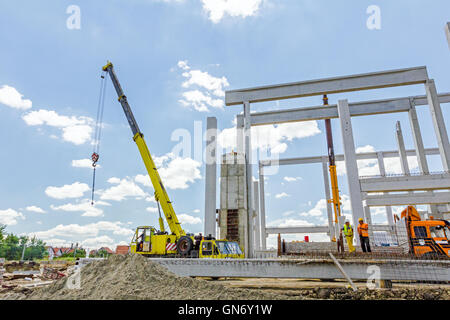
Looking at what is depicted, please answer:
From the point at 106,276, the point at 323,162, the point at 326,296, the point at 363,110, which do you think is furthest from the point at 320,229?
the point at 106,276

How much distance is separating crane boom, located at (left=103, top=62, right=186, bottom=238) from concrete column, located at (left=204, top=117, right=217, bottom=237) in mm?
2015

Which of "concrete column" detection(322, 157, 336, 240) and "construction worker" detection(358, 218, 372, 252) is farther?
"concrete column" detection(322, 157, 336, 240)

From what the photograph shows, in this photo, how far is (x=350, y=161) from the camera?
14.7m

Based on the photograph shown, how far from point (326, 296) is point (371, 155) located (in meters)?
20.8

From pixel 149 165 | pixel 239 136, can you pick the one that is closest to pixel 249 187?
pixel 239 136

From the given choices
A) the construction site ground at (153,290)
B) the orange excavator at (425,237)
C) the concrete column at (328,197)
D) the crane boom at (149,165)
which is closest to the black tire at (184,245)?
the crane boom at (149,165)

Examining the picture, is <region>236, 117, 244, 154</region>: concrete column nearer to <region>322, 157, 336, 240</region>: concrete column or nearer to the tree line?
<region>322, 157, 336, 240</region>: concrete column

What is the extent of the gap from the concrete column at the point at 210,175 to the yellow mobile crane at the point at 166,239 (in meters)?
2.02

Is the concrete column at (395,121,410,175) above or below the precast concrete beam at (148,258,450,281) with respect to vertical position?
above

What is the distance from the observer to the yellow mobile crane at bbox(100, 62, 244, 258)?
419 inches

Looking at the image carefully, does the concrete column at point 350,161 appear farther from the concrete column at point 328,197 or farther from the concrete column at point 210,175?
the concrete column at point 328,197

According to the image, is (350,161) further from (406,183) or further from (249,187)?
(249,187)

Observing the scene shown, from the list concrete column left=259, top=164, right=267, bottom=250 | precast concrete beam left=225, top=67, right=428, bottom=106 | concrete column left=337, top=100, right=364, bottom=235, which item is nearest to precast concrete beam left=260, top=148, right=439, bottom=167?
concrete column left=259, top=164, right=267, bottom=250

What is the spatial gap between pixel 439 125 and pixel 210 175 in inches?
456
